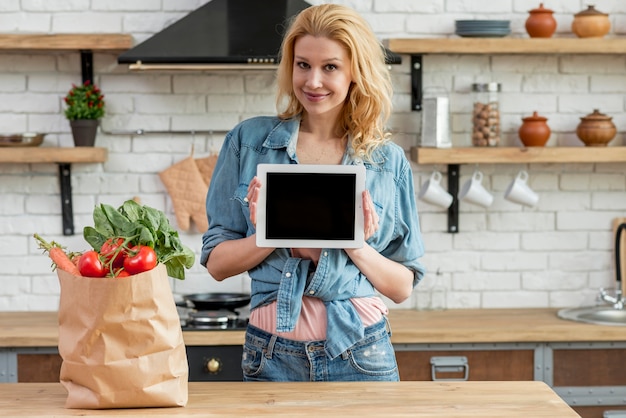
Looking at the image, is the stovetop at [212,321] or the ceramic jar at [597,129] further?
the ceramic jar at [597,129]

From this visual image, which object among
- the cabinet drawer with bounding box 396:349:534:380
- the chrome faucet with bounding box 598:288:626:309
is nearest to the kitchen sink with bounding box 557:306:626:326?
the chrome faucet with bounding box 598:288:626:309

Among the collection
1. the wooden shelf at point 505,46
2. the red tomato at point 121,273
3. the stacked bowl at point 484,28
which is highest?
the stacked bowl at point 484,28

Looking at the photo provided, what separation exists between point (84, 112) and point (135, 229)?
192 centimetres

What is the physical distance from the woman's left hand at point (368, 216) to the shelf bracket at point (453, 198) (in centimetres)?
190

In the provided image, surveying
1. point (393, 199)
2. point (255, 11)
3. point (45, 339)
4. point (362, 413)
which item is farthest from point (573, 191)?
point (362, 413)

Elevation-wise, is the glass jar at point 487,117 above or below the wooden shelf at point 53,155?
above

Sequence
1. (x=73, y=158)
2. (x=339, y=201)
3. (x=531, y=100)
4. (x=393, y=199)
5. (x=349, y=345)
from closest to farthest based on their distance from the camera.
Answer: (x=339, y=201), (x=349, y=345), (x=393, y=199), (x=73, y=158), (x=531, y=100)

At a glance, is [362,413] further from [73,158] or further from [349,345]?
[73,158]

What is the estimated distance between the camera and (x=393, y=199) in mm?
2186

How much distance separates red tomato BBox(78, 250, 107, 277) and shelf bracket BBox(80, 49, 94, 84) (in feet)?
7.00

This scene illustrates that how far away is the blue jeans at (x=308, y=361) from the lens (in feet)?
6.72

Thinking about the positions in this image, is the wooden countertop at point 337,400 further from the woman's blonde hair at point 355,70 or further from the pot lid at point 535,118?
the pot lid at point 535,118

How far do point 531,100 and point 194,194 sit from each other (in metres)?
1.38

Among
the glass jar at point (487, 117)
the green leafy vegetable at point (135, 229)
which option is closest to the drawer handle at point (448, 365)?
the glass jar at point (487, 117)
